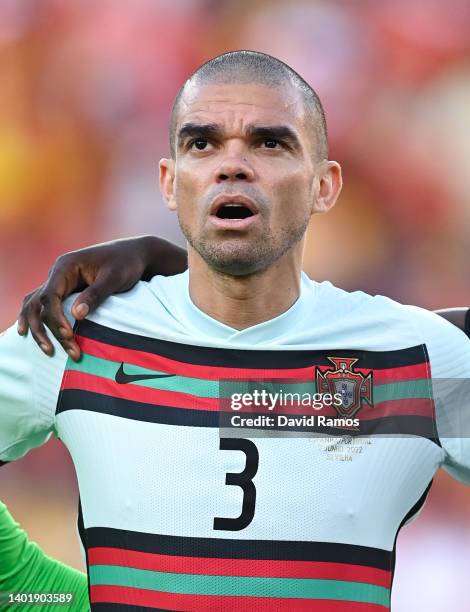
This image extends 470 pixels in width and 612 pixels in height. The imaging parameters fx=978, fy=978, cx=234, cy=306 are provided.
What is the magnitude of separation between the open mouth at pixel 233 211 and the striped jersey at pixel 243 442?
0.69 feet

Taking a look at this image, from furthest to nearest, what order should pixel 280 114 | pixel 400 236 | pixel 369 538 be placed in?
pixel 400 236 < pixel 280 114 < pixel 369 538

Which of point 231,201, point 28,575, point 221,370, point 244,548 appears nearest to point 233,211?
point 231,201

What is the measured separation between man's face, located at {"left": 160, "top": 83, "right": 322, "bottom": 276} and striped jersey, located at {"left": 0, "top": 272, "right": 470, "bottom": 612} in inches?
7.3

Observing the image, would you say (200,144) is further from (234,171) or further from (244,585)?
(244,585)

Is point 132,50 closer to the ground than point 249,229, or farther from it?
farther from it

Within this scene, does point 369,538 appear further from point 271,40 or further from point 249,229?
point 271,40

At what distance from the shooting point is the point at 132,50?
18.9ft

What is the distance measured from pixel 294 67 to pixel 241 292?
391 centimetres

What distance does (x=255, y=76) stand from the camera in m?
2.04

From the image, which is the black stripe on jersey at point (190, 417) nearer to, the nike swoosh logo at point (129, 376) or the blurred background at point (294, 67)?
the nike swoosh logo at point (129, 376)

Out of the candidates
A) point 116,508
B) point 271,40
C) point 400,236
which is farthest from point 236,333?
point 271,40

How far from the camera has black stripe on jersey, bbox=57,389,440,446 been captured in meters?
1.93

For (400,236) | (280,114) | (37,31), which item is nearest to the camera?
(280,114)

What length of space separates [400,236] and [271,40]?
1398 mm
